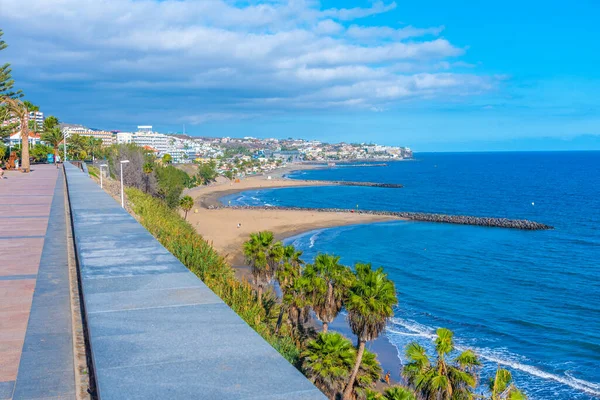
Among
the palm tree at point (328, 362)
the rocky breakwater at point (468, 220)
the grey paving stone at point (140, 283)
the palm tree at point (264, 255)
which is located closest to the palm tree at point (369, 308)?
the palm tree at point (328, 362)

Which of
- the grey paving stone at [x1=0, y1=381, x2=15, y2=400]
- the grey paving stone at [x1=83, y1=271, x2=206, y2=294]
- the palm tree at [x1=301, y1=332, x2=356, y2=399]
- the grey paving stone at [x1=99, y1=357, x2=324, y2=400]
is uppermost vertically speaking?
the grey paving stone at [x1=83, y1=271, x2=206, y2=294]

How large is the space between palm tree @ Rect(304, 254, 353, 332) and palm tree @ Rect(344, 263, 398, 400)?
2.13 meters

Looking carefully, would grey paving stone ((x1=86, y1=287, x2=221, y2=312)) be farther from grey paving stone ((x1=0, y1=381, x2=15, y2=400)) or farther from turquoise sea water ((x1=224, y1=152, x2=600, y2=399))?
turquoise sea water ((x1=224, y1=152, x2=600, y2=399))

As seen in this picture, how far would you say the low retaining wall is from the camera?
2789 mm

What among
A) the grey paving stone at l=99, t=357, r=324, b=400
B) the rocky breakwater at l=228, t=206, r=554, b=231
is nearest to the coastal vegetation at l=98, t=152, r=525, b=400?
the grey paving stone at l=99, t=357, r=324, b=400

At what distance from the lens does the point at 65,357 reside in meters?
4.29

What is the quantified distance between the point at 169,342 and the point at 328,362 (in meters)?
9.32

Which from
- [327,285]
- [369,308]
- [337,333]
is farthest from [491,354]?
[337,333]

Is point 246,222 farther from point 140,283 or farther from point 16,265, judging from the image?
point 140,283

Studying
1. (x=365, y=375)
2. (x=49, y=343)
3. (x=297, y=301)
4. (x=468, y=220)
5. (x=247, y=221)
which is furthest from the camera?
(x=468, y=220)

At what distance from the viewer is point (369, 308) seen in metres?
13.5

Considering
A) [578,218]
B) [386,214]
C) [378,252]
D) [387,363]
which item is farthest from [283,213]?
[387,363]

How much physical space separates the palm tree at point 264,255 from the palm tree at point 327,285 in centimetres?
319

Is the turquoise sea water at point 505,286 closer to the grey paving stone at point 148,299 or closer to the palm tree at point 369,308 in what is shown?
the palm tree at point 369,308
